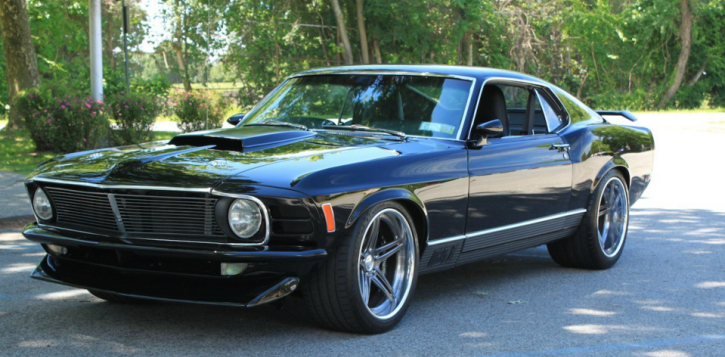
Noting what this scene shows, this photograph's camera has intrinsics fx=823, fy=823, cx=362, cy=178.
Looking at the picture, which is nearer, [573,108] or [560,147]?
[560,147]

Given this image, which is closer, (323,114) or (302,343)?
(302,343)

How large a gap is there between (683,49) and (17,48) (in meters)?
30.0

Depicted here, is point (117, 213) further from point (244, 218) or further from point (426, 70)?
point (426, 70)

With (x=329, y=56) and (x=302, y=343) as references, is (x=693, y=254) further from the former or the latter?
(x=329, y=56)

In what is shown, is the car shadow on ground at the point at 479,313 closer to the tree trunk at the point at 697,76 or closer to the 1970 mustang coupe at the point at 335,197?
the 1970 mustang coupe at the point at 335,197

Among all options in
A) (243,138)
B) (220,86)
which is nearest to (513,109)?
(243,138)

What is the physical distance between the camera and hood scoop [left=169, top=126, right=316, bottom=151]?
4742 millimetres

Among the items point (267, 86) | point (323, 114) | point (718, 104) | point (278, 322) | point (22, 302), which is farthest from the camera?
point (718, 104)

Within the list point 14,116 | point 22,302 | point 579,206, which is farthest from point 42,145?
point 579,206

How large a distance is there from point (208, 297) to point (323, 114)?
6.47 ft

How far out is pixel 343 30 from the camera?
3123cm

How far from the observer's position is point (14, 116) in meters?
18.0

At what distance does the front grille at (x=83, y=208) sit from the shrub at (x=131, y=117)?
1089 centimetres

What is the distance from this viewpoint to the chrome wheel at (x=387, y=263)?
4484 mm
